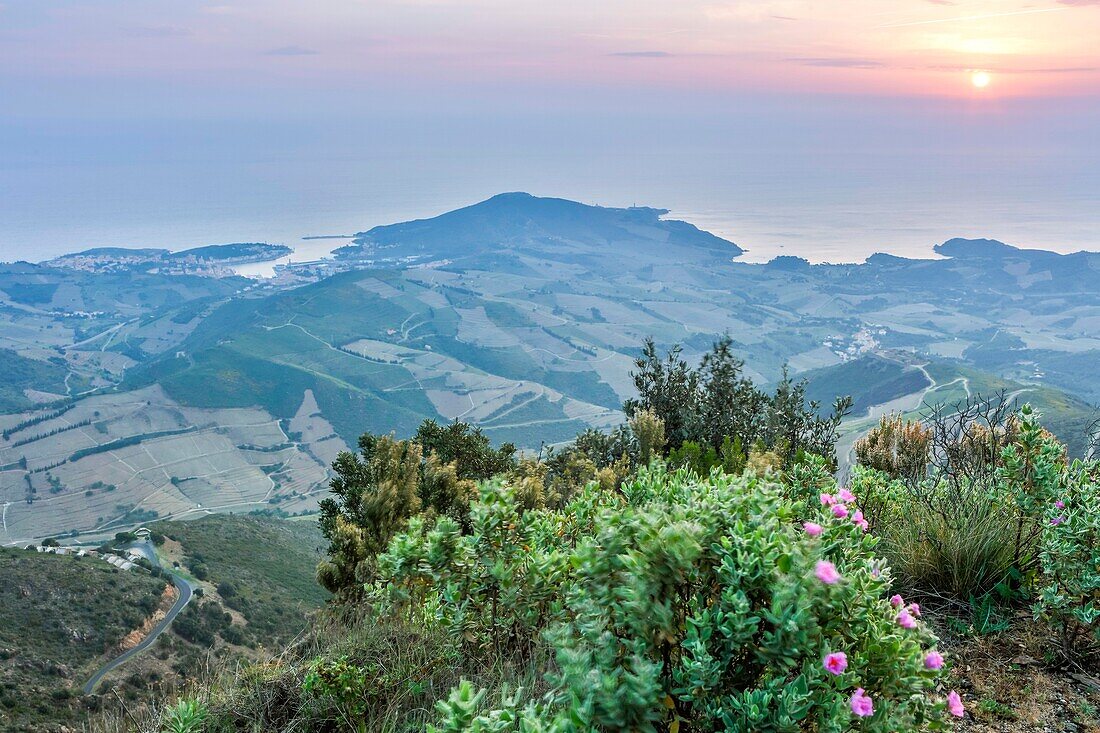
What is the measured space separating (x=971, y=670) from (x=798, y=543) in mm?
2131

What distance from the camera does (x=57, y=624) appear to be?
25.3m

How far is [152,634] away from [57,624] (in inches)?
124

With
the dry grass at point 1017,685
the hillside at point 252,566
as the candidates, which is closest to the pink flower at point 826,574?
the dry grass at point 1017,685

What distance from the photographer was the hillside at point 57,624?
17234mm

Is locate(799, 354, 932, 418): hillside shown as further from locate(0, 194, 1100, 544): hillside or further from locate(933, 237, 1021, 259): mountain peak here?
locate(933, 237, 1021, 259): mountain peak

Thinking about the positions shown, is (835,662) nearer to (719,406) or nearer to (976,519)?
(976,519)

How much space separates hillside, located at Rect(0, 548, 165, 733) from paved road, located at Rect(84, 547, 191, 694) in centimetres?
34

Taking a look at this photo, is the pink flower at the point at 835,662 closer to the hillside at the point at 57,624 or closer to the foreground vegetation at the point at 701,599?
the foreground vegetation at the point at 701,599

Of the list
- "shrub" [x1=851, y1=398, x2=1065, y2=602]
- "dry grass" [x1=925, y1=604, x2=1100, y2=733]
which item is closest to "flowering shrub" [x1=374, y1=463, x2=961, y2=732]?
"dry grass" [x1=925, y1=604, x2=1100, y2=733]

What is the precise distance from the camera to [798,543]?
191 centimetres

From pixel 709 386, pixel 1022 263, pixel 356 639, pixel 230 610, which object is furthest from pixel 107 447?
pixel 1022 263

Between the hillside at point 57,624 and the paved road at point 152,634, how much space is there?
1.12 feet

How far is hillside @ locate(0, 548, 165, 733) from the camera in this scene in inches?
679

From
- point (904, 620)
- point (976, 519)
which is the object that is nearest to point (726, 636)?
point (904, 620)
